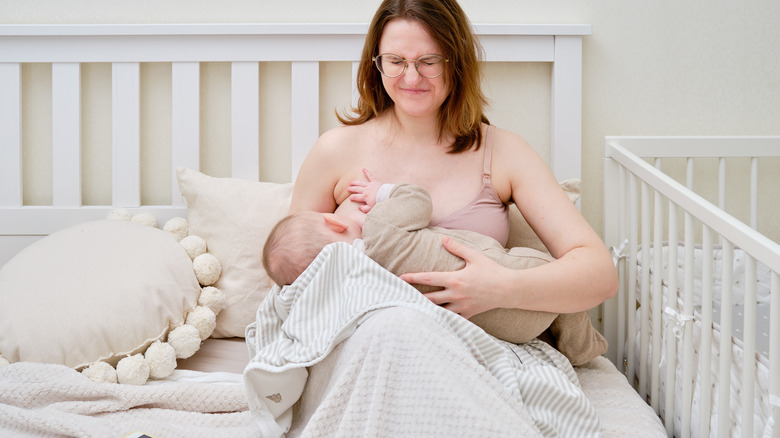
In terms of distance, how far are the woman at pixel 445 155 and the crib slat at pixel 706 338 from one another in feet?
0.65

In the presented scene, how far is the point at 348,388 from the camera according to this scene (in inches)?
38.6

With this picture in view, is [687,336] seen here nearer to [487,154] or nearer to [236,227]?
[487,154]

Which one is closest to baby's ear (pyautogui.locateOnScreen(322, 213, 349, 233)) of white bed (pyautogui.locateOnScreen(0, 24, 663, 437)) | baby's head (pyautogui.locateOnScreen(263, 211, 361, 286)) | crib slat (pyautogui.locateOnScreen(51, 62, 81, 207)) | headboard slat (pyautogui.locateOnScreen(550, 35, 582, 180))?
baby's head (pyautogui.locateOnScreen(263, 211, 361, 286))

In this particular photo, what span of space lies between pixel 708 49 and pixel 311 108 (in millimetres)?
1144

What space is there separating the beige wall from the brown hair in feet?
1.12

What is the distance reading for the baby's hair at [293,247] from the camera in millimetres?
1201

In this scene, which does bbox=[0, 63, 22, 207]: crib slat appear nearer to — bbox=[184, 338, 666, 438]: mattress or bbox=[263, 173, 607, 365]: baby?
bbox=[184, 338, 666, 438]: mattress

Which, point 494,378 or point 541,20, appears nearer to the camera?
point 494,378

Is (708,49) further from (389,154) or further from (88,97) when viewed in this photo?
(88,97)

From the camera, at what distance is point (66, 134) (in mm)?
A: 1837

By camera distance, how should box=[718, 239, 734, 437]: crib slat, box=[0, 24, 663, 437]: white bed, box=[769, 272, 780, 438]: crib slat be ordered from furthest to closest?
1. box=[0, 24, 663, 437]: white bed
2. box=[718, 239, 734, 437]: crib slat
3. box=[769, 272, 780, 438]: crib slat

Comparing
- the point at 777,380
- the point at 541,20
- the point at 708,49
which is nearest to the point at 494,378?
the point at 777,380

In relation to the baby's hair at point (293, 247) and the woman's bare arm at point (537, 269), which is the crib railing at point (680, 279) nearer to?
the woman's bare arm at point (537, 269)

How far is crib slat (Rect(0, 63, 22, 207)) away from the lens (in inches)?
71.4
